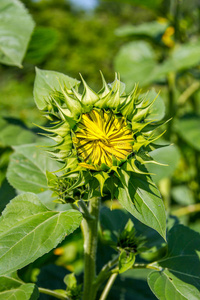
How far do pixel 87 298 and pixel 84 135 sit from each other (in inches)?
18.3

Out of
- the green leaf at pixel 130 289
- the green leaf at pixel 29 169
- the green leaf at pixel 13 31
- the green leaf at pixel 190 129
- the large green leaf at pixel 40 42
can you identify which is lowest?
the green leaf at pixel 130 289

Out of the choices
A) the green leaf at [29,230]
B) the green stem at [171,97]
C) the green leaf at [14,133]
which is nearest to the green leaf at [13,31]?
the green leaf at [14,133]

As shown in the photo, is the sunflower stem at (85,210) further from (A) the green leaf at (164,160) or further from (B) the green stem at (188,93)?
(B) the green stem at (188,93)

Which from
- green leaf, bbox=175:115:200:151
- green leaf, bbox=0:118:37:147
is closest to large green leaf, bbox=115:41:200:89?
green leaf, bbox=175:115:200:151

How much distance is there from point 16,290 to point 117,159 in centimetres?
43

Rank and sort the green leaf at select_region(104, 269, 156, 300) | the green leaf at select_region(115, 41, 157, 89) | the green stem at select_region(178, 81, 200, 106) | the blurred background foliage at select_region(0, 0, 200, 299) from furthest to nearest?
the green stem at select_region(178, 81, 200, 106), the green leaf at select_region(115, 41, 157, 89), the blurred background foliage at select_region(0, 0, 200, 299), the green leaf at select_region(104, 269, 156, 300)

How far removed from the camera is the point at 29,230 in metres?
0.73

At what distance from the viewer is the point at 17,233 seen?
71 centimetres

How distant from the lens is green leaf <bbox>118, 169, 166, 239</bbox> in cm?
69

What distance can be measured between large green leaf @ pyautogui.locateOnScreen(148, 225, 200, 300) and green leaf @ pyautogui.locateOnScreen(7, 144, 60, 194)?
0.37 metres

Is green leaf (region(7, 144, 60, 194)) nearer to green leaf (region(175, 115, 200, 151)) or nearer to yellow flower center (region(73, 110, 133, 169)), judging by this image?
yellow flower center (region(73, 110, 133, 169))

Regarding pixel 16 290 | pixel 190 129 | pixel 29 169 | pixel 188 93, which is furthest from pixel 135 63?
pixel 16 290

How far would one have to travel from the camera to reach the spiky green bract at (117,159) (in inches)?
27.0

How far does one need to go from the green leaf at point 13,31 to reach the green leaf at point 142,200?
0.57 m
